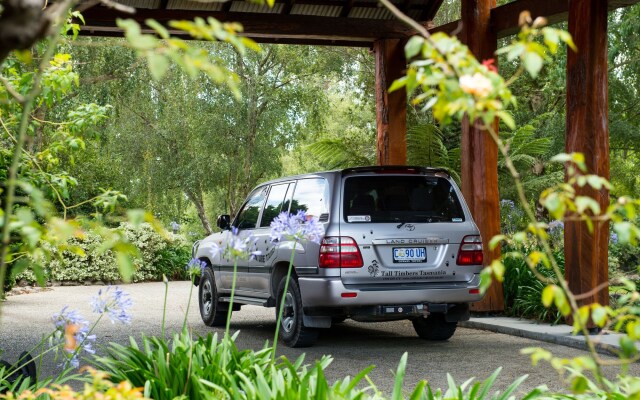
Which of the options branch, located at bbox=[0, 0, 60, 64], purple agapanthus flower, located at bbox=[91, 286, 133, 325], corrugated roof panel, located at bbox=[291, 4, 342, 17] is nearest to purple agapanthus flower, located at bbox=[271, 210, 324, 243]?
purple agapanthus flower, located at bbox=[91, 286, 133, 325]

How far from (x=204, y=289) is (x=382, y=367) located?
491 centimetres

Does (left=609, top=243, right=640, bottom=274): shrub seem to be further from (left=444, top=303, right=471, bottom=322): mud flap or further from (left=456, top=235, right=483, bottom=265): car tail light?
(left=456, top=235, right=483, bottom=265): car tail light

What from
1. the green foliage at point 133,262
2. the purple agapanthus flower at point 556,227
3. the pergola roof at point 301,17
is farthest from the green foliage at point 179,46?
the green foliage at point 133,262

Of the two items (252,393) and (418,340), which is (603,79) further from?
(252,393)

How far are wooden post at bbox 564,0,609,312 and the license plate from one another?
2.05 m

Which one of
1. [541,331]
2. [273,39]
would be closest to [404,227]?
[541,331]

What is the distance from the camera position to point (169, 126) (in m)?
31.4

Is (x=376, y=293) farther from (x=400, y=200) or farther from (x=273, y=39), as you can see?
(x=273, y=39)

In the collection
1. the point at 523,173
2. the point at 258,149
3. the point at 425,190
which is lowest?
the point at 425,190

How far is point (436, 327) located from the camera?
10.7 meters

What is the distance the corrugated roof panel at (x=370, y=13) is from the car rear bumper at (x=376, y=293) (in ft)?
22.5

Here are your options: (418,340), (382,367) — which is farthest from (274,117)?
(382,367)

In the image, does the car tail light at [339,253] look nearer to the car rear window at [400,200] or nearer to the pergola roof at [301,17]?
the car rear window at [400,200]

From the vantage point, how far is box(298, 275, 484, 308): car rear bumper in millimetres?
9180
